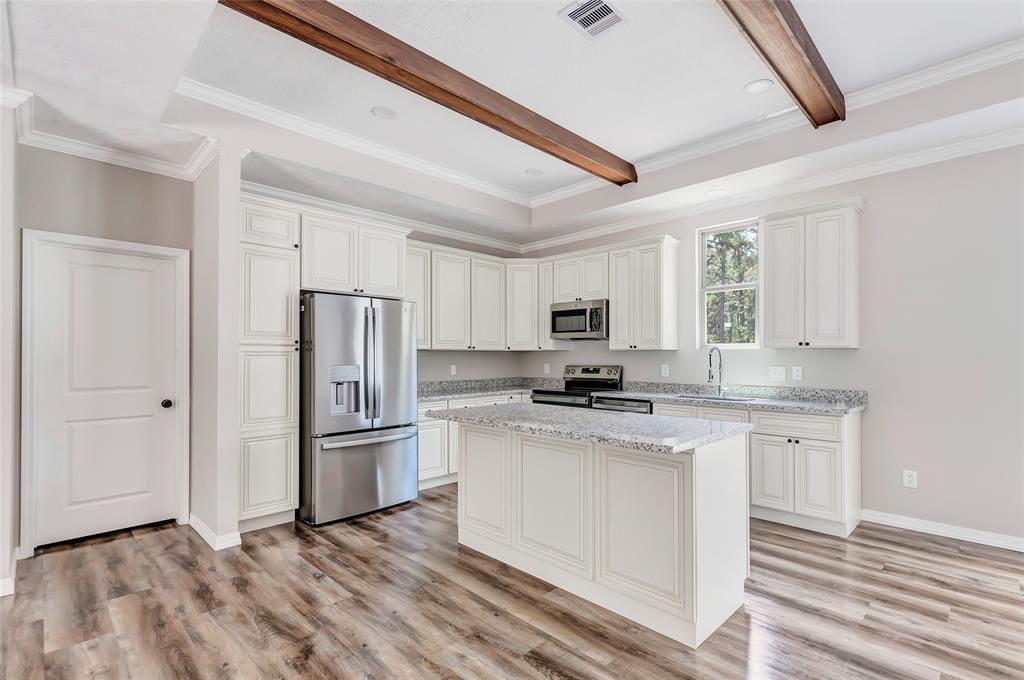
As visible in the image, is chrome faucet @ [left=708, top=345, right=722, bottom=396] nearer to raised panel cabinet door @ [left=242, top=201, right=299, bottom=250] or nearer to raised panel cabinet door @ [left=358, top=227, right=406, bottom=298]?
raised panel cabinet door @ [left=358, top=227, right=406, bottom=298]

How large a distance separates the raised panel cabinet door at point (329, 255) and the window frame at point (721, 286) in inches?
125

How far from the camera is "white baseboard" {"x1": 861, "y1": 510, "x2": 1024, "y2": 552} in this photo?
10.7 ft

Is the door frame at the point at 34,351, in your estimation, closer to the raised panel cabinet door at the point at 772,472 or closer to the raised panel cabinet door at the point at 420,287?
the raised panel cabinet door at the point at 420,287

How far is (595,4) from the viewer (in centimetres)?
250

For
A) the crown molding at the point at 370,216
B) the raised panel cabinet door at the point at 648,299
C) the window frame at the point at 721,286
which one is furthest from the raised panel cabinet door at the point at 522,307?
the window frame at the point at 721,286

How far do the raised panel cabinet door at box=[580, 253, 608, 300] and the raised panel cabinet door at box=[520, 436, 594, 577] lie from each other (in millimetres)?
2818

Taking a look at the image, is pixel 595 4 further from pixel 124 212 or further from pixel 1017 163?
pixel 124 212

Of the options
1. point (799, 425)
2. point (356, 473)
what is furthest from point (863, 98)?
point (356, 473)

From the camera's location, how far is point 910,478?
3.65m

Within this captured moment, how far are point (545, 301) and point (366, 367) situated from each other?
8.25ft

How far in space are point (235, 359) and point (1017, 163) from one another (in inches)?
208

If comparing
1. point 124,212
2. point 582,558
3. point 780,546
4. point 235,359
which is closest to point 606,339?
point 780,546

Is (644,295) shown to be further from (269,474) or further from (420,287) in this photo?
(269,474)

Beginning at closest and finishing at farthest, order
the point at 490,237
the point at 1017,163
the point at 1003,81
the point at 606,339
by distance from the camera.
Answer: the point at 1003,81, the point at 1017,163, the point at 606,339, the point at 490,237
